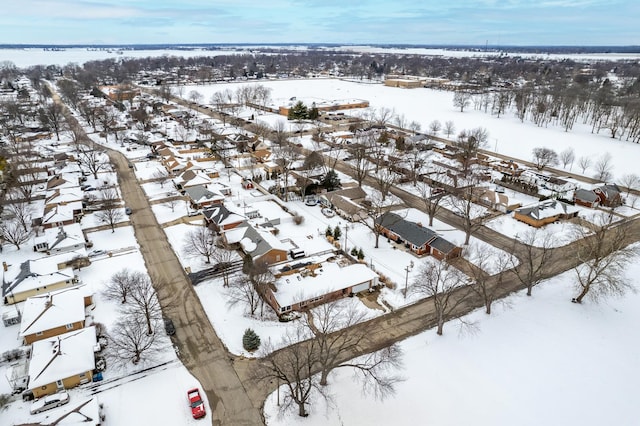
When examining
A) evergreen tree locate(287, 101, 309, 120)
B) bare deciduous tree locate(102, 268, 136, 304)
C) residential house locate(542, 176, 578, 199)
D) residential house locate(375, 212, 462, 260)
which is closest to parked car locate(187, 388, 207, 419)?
bare deciduous tree locate(102, 268, 136, 304)

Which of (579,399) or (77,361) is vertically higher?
(77,361)

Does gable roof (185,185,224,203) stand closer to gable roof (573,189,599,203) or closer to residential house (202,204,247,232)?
residential house (202,204,247,232)

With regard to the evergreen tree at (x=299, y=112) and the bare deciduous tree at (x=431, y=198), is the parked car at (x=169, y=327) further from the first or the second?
the evergreen tree at (x=299, y=112)

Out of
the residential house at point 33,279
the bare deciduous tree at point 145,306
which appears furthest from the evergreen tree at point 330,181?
the residential house at point 33,279

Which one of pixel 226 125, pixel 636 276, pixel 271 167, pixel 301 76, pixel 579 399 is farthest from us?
pixel 301 76

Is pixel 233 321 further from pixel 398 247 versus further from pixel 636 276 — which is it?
pixel 636 276

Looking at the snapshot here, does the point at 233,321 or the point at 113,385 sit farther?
the point at 233,321

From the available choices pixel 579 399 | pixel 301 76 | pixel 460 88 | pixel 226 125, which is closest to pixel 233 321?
pixel 579 399
